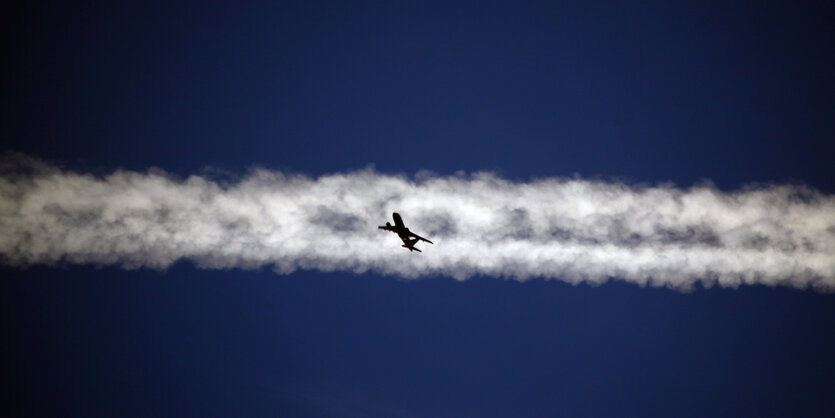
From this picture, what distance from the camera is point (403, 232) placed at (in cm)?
5506

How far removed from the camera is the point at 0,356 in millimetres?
132375

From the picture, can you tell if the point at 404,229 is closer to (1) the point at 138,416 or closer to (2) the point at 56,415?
(1) the point at 138,416

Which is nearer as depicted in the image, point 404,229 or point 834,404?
point 404,229

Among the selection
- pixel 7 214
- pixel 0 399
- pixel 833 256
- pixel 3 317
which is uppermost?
pixel 833 256

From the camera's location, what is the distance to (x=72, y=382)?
118 m

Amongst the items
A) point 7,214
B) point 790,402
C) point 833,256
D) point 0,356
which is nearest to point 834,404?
point 790,402

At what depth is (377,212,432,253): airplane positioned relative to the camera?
5438 centimetres

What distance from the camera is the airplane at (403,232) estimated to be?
54.4 meters

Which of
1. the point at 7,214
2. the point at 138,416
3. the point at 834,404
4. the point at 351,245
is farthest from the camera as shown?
the point at 834,404

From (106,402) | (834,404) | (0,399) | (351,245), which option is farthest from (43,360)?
(834,404)

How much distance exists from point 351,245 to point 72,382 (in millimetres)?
89159

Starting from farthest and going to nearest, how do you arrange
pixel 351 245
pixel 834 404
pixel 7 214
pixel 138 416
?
pixel 834 404, pixel 138 416, pixel 351 245, pixel 7 214

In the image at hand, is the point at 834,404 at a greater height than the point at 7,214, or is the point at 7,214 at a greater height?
the point at 7,214

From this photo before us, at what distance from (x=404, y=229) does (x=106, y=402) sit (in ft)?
301
